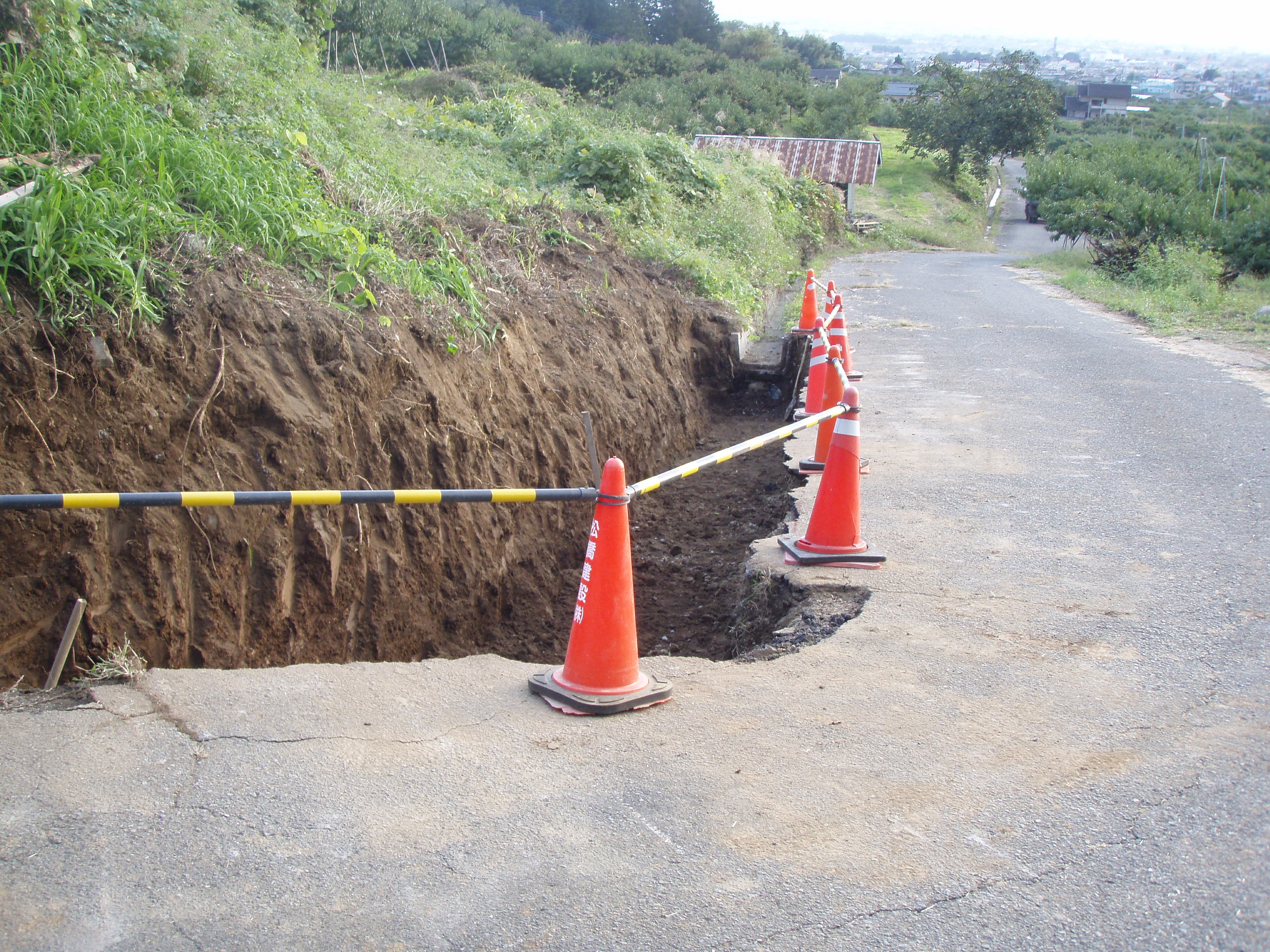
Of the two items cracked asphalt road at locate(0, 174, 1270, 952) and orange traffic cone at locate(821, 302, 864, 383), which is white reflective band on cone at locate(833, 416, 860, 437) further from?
orange traffic cone at locate(821, 302, 864, 383)

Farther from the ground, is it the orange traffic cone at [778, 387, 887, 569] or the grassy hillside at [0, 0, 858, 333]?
the grassy hillside at [0, 0, 858, 333]

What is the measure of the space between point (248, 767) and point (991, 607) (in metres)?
3.48

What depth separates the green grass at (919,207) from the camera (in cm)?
3594

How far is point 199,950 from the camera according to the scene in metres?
2.43

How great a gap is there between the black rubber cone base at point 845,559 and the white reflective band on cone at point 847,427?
2.16ft

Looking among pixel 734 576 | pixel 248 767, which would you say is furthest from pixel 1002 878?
pixel 734 576

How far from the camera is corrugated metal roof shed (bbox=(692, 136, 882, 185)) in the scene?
36.8 m

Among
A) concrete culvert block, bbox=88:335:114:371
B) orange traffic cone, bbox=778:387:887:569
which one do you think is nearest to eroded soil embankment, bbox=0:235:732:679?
concrete culvert block, bbox=88:335:114:371

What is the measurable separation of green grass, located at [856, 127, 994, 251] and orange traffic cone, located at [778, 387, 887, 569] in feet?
98.9

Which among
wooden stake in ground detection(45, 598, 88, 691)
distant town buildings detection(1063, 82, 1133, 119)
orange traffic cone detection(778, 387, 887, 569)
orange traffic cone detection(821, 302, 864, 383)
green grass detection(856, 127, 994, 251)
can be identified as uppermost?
distant town buildings detection(1063, 82, 1133, 119)

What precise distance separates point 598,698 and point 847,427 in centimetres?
242

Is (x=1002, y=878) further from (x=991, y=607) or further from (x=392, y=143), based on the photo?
(x=392, y=143)

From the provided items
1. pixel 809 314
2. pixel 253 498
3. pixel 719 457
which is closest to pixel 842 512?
pixel 719 457

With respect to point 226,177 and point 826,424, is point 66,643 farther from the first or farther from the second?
point 826,424
